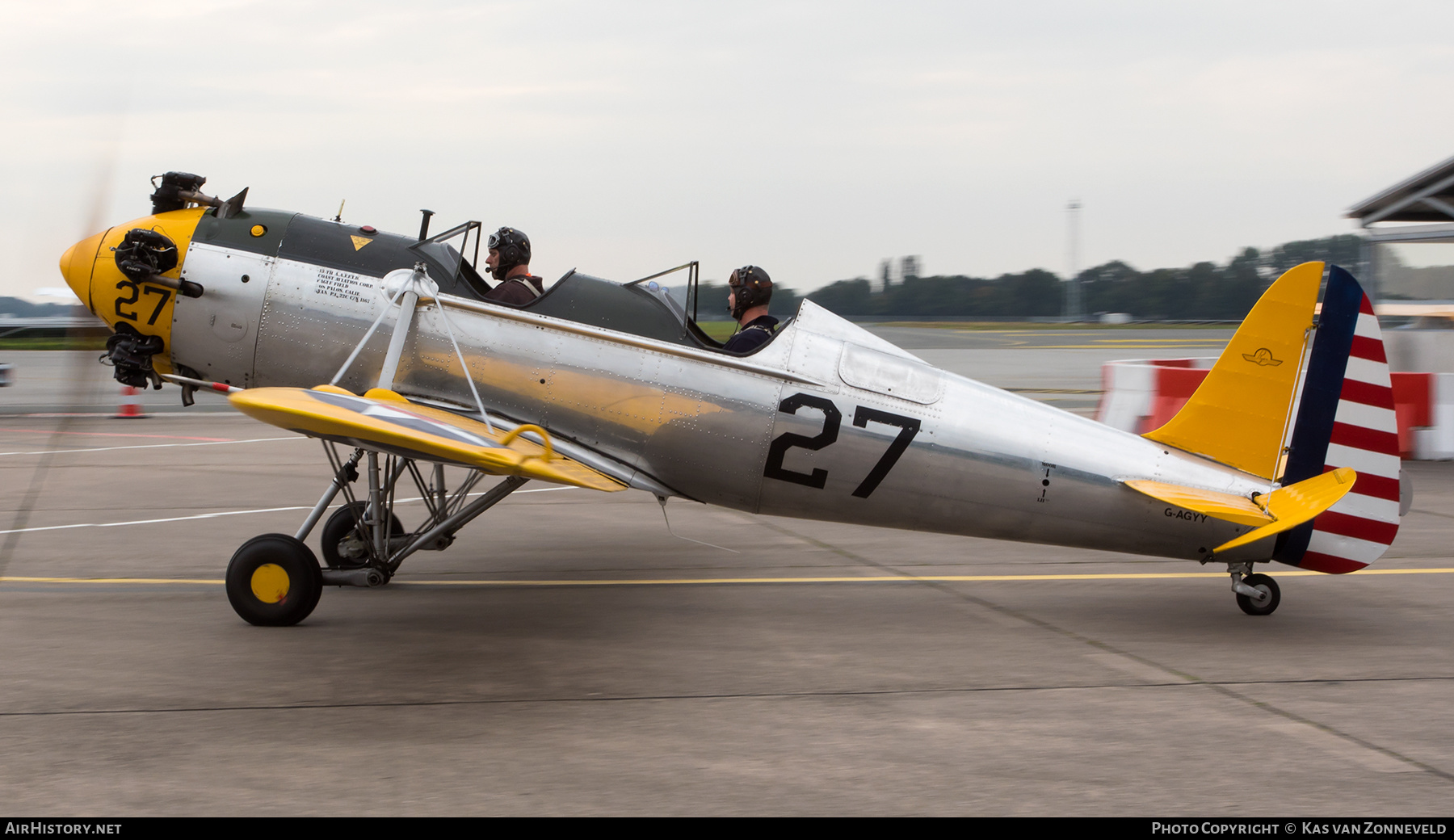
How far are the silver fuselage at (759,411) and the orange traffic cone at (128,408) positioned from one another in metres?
11.7

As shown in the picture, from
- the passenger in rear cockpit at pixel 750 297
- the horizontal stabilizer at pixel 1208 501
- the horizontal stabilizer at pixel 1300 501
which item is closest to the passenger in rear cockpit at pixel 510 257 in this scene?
the passenger in rear cockpit at pixel 750 297

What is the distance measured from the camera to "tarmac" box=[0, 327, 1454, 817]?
409 centimetres

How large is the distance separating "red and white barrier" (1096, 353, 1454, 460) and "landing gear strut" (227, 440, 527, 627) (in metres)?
8.66

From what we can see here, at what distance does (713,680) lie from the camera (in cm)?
545

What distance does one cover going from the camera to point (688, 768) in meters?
4.28

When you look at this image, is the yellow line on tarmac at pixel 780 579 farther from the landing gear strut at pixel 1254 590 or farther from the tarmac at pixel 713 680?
the landing gear strut at pixel 1254 590

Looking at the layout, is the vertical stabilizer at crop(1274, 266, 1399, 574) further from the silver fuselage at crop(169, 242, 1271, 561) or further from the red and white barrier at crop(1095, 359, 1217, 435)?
the red and white barrier at crop(1095, 359, 1217, 435)

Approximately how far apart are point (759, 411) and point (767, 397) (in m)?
0.09

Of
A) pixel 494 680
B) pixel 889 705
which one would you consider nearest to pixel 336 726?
pixel 494 680

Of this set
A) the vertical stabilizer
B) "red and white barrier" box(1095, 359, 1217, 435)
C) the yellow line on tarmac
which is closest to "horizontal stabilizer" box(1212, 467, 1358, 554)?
the vertical stabilizer

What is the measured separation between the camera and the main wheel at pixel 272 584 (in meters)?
6.13

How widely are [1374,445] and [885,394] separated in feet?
8.94

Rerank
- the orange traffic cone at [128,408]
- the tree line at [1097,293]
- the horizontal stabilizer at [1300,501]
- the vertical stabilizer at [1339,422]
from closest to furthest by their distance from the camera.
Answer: the horizontal stabilizer at [1300,501] → the vertical stabilizer at [1339,422] → the orange traffic cone at [128,408] → the tree line at [1097,293]

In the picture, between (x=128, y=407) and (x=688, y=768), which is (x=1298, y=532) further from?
(x=128, y=407)
